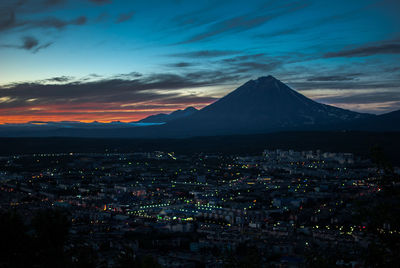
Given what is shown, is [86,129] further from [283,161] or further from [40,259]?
[40,259]

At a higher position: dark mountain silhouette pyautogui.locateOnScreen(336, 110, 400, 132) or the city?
dark mountain silhouette pyautogui.locateOnScreen(336, 110, 400, 132)

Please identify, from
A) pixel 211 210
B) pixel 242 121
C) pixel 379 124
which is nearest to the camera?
pixel 211 210

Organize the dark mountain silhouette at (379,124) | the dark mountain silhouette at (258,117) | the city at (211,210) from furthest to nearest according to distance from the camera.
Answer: the dark mountain silhouette at (258,117) → the dark mountain silhouette at (379,124) → the city at (211,210)

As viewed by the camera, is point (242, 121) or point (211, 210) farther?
point (242, 121)

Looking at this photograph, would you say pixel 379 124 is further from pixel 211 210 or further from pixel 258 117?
pixel 211 210

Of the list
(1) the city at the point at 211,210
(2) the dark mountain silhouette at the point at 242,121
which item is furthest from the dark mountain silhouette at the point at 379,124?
(1) the city at the point at 211,210

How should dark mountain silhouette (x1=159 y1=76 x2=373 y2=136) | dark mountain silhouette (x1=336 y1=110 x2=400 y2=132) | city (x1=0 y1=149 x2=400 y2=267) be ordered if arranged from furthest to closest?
dark mountain silhouette (x1=159 y1=76 x2=373 y2=136), dark mountain silhouette (x1=336 y1=110 x2=400 y2=132), city (x1=0 y1=149 x2=400 y2=267)

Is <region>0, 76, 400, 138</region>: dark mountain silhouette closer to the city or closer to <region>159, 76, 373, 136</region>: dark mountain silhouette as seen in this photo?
<region>159, 76, 373, 136</region>: dark mountain silhouette

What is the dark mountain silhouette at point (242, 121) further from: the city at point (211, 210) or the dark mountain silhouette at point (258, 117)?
the city at point (211, 210)

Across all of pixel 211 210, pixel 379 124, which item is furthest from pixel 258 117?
pixel 211 210

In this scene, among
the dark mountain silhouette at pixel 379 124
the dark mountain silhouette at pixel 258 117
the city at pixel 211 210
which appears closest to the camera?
the city at pixel 211 210

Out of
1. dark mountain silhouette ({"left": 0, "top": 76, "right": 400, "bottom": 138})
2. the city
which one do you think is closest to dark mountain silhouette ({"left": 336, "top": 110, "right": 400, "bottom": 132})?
dark mountain silhouette ({"left": 0, "top": 76, "right": 400, "bottom": 138})

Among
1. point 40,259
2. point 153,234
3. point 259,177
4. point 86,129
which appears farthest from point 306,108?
point 40,259
